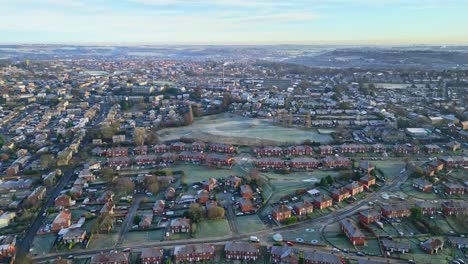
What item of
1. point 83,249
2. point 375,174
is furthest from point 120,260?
point 375,174

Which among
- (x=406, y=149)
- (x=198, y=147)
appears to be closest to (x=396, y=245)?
(x=406, y=149)

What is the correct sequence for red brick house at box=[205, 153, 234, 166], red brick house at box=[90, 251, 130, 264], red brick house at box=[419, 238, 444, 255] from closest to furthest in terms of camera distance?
red brick house at box=[90, 251, 130, 264] → red brick house at box=[419, 238, 444, 255] → red brick house at box=[205, 153, 234, 166]

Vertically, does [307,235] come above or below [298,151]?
below

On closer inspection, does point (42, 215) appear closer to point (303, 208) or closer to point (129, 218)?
point (129, 218)

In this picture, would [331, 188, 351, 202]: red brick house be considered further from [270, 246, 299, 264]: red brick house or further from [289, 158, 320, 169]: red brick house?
[270, 246, 299, 264]: red brick house

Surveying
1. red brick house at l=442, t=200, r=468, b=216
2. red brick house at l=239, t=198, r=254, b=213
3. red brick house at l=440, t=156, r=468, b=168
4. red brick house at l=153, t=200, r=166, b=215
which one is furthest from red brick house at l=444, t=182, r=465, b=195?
red brick house at l=153, t=200, r=166, b=215

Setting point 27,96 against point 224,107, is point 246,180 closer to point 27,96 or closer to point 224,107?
point 224,107
